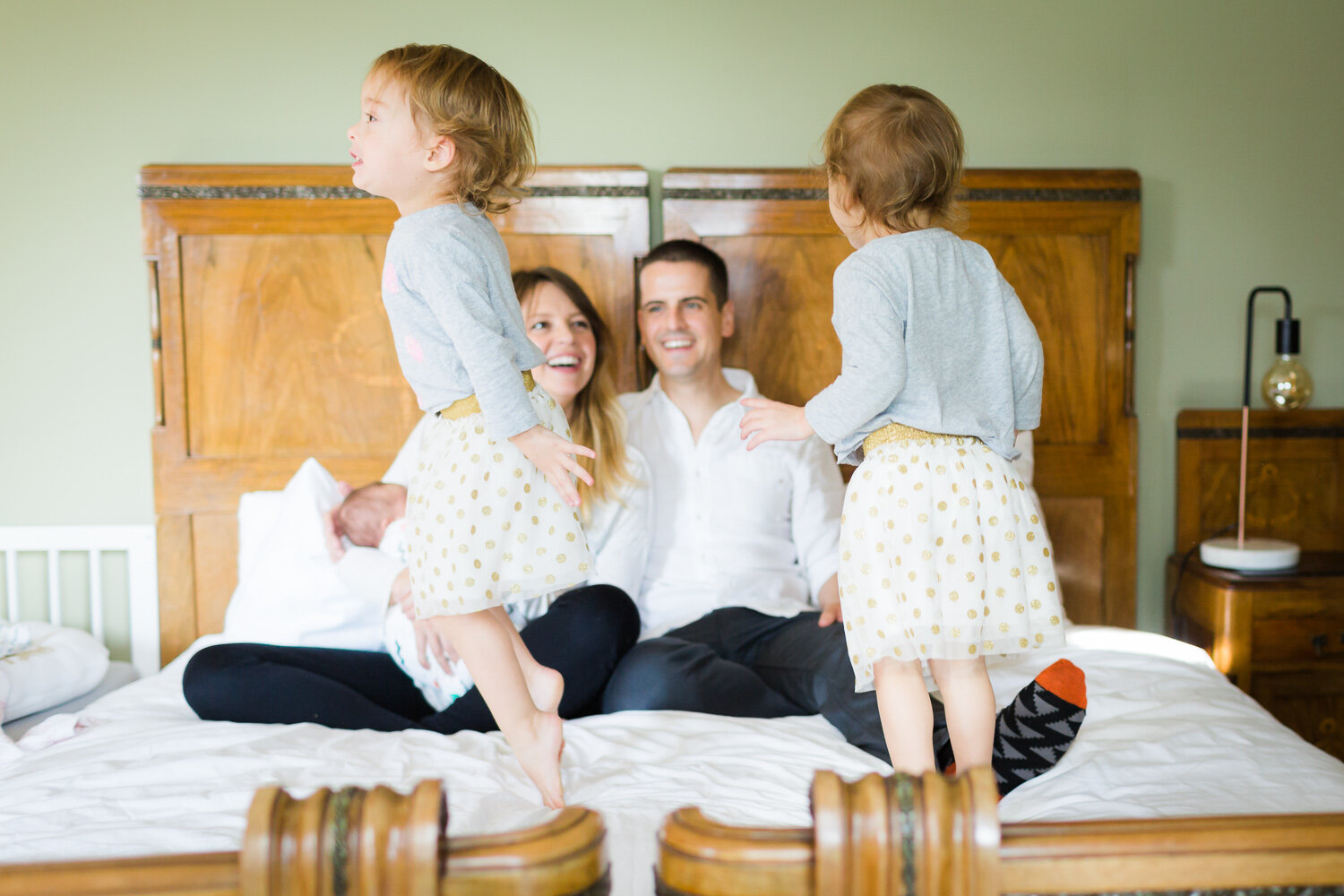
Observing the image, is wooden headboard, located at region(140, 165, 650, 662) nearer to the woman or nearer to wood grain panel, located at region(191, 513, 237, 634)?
wood grain panel, located at region(191, 513, 237, 634)

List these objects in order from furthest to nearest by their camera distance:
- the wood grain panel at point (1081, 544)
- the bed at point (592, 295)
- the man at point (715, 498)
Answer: the wood grain panel at point (1081, 544), the bed at point (592, 295), the man at point (715, 498)

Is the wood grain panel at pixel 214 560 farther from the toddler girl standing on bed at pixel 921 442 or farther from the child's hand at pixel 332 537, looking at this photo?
the toddler girl standing on bed at pixel 921 442

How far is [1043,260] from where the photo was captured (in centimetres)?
239

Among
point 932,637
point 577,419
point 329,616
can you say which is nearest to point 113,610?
point 329,616

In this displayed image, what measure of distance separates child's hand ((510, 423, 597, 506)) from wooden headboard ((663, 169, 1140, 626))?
1.26 meters

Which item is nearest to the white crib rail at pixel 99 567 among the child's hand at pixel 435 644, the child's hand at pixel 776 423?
the child's hand at pixel 435 644

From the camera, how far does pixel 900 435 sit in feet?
3.87

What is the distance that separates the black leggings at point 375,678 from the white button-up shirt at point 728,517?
29cm

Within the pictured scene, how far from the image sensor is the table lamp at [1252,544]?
7.29ft

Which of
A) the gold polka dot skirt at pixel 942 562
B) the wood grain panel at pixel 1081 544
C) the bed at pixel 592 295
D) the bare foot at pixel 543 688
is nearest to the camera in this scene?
the gold polka dot skirt at pixel 942 562

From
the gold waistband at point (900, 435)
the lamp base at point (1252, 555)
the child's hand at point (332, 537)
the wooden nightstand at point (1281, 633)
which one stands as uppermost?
the gold waistband at point (900, 435)

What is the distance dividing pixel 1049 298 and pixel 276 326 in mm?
1885

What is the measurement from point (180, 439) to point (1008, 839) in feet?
7.33

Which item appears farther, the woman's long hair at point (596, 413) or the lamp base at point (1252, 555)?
the lamp base at point (1252, 555)
